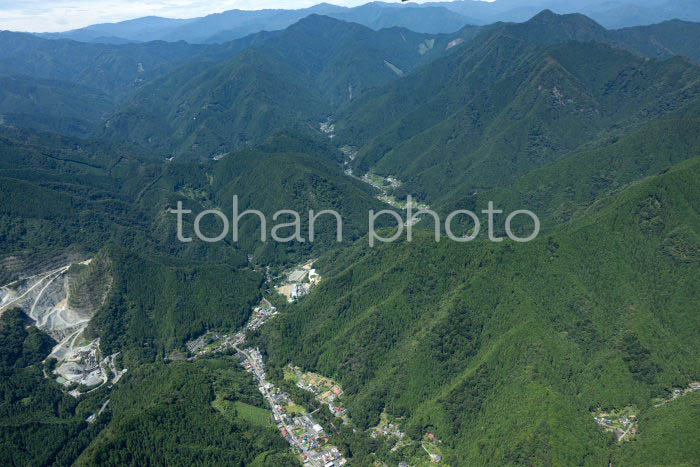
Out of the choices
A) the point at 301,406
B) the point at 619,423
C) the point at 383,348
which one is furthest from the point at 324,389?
the point at 619,423

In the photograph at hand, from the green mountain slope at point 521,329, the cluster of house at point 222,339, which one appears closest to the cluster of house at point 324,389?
the green mountain slope at point 521,329

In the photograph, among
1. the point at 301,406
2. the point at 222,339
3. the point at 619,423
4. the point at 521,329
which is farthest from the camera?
the point at 222,339

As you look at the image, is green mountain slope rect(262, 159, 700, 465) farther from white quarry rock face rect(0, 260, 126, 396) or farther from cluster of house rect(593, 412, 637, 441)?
white quarry rock face rect(0, 260, 126, 396)

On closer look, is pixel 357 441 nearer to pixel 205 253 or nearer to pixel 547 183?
pixel 205 253

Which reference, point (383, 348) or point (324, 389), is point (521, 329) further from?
point (324, 389)

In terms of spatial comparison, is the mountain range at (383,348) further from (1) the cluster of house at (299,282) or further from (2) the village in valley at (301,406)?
(1) the cluster of house at (299,282)

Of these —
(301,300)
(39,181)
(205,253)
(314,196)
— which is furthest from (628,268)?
(39,181)
